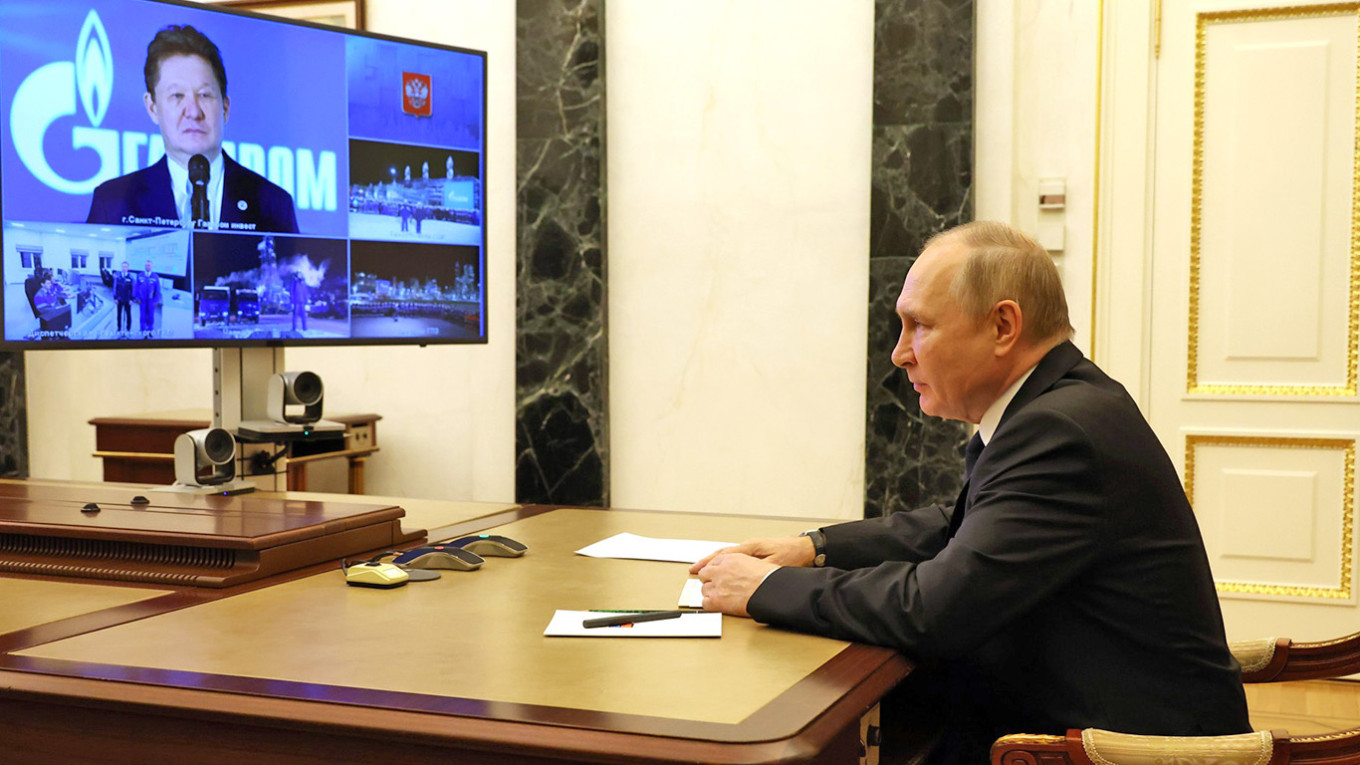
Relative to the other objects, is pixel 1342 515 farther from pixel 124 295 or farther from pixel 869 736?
pixel 124 295

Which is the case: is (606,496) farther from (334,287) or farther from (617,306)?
(334,287)

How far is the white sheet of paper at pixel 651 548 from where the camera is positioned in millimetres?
2211

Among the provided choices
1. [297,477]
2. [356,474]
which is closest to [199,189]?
[297,477]

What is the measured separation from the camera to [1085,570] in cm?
166

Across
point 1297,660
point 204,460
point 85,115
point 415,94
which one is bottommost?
point 1297,660

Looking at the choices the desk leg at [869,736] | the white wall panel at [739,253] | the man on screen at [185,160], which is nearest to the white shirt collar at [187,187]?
the man on screen at [185,160]

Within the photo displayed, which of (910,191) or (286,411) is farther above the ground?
(910,191)

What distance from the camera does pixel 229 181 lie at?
261 centimetres

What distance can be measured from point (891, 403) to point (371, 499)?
223 centimetres

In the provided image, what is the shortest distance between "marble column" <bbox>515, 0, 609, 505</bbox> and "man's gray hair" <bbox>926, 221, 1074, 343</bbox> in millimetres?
3039

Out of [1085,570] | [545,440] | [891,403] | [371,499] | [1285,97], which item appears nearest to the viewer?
[1085,570]

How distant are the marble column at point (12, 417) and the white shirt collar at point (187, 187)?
3.42 meters

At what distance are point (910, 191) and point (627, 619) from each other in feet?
9.89

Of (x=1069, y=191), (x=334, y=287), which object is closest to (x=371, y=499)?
(x=334, y=287)
